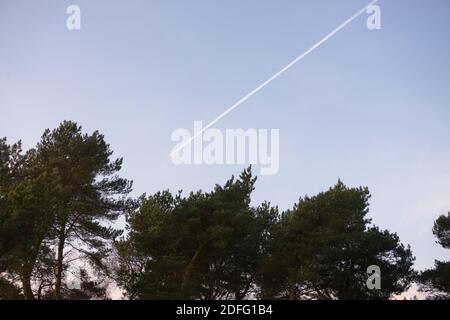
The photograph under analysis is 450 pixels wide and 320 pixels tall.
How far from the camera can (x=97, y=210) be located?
32.1 m

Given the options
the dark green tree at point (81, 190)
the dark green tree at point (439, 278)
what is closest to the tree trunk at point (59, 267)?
the dark green tree at point (81, 190)

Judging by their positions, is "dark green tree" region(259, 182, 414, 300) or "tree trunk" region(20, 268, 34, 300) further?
"dark green tree" region(259, 182, 414, 300)

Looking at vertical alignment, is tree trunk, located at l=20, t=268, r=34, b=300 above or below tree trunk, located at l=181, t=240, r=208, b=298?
below

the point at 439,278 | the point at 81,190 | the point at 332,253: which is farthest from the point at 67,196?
the point at 439,278

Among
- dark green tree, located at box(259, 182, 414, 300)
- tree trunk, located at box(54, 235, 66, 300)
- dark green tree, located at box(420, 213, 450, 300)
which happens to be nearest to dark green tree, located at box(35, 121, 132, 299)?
tree trunk, located at box(54, 235, 66, 300)

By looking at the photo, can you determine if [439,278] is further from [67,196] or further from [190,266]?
[67,196]

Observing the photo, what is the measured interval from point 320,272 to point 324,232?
9.15ft

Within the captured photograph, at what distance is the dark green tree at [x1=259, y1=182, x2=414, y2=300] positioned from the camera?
31.5m

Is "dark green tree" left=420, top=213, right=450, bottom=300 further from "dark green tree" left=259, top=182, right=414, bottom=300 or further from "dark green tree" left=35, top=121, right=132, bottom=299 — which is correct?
"dark green tree" left=35, top=121, right=132, bottom=299

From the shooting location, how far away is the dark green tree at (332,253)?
31547 mm
